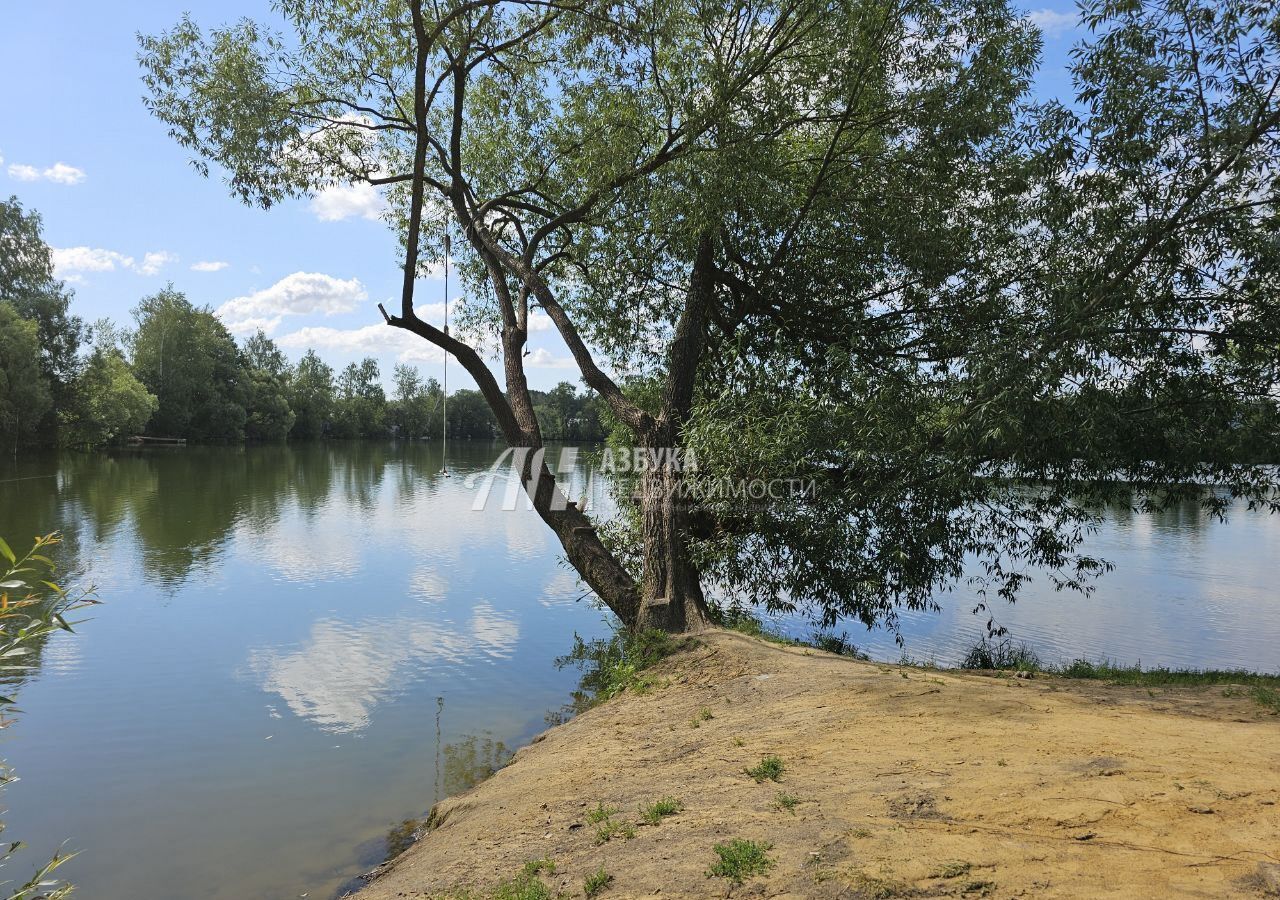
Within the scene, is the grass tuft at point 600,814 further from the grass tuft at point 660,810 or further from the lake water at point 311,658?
the lake water at point 311,658

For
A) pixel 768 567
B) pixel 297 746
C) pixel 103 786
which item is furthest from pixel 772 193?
pixel 103 786

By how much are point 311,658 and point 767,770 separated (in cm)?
856

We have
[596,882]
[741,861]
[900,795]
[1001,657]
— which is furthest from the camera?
[1001,657]

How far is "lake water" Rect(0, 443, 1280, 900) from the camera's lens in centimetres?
645

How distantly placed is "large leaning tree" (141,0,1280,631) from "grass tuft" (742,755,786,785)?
13.2ft

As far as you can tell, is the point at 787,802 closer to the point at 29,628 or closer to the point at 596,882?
the point at 596,882

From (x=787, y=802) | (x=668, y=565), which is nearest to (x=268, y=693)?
(x=668, y=565)

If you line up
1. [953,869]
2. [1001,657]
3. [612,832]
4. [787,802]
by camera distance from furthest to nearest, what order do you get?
[1001,657] → [612,832] → [787,802] → [953,869]

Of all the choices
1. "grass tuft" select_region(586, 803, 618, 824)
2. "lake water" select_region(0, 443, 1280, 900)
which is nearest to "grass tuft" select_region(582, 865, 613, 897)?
"grass tuft" select_region(586, 803, 618, 824)

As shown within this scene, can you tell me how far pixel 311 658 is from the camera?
11172 mm

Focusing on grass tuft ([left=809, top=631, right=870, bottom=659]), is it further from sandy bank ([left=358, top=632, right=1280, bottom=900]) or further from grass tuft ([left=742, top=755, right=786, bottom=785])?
grass tuft ([left=742, top=755, right=786, bottom=785])

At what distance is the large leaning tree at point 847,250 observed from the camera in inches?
307

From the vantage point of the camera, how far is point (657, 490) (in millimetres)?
10234

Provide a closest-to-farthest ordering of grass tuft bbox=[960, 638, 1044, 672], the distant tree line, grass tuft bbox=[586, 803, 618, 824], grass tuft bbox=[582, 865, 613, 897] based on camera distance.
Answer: grass tuft bbox=[582, 865, 613, 897]
grass tuft bbox=[586, 803, 618, 824]
grass tuft bbox=[960, 638, 1044, 672]
the distant tree line
